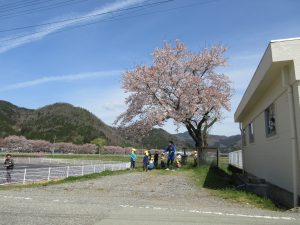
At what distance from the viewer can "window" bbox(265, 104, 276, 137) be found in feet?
41.8

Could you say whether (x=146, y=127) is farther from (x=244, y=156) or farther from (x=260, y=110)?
(x=260, y=110)

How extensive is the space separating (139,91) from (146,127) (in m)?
2.76

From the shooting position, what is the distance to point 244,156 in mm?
23438

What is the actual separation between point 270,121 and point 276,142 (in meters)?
1.48

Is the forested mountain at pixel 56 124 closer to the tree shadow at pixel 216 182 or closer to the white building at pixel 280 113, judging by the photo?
the tree shadow at pixel 216 182

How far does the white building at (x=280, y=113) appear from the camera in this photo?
9.50 m

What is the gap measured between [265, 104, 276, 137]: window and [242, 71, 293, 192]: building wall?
17 cm

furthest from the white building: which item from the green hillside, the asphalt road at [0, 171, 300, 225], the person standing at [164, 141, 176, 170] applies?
the green hillside

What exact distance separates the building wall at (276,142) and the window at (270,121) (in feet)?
0.55

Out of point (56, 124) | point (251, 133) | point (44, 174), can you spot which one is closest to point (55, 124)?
point (56, 124)

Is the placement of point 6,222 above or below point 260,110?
below

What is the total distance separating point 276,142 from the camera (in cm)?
1209

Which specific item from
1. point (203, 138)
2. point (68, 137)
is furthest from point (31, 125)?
point (203, 138)

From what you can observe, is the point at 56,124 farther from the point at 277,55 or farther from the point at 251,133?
the point at 277,55
